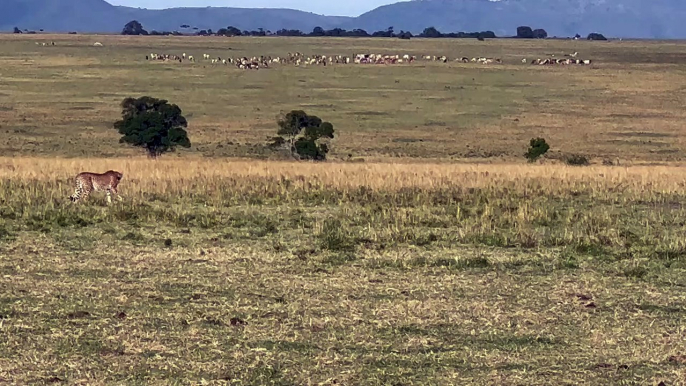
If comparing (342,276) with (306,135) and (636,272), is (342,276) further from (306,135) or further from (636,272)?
(306,135)

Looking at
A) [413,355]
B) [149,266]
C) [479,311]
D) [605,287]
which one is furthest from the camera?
[149,266]

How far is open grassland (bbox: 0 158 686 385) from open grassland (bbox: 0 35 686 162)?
968 inches

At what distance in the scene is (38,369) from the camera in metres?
6.98

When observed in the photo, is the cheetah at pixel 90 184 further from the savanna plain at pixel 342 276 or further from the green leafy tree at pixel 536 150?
the green leafy tree at pixel 536 150

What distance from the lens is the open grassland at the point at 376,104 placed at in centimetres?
4606

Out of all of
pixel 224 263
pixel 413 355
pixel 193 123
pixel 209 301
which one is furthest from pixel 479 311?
pixel 193 123

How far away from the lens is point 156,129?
37.5m

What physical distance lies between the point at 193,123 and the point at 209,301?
150 ft

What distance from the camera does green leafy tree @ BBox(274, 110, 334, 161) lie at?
36.4 meters

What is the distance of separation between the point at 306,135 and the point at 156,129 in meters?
5.45

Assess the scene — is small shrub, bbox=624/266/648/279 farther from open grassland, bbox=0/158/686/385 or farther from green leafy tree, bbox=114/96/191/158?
green leafy tree, bbox=114/96/191/158

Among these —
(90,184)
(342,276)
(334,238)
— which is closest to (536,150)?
(90,184)

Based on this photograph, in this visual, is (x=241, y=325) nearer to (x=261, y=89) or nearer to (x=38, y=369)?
(x=38, y=369)

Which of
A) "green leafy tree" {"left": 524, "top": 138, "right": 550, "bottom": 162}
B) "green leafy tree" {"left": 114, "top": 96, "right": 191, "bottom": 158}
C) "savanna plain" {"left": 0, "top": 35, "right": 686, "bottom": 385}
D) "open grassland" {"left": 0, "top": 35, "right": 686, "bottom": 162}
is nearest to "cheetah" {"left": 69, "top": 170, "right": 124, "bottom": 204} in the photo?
"savanna plain" {"left": 0, "top": 35, "right": 686, "bottom": 385}
